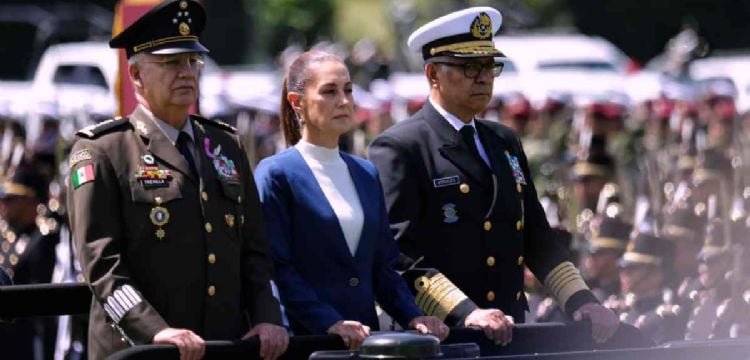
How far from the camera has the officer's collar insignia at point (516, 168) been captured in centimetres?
738

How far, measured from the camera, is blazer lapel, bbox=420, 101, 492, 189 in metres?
7.23

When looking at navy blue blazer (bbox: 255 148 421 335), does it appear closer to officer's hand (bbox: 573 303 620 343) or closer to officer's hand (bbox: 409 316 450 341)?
officer's hand (bbox: 409 316 450 341)

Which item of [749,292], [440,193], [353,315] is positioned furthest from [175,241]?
[749,292]

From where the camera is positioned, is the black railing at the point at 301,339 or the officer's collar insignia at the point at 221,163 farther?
the officer's collar insignia at the point at 221,163

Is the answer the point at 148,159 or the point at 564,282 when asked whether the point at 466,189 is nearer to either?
the point at 564,282

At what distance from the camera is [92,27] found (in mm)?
33375

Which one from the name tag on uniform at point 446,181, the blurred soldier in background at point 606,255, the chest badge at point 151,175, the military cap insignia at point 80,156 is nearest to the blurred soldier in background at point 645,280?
the blurred soldier in background at point 606,255

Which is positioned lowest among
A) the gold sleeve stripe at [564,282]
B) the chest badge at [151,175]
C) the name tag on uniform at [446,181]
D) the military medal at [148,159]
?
the gold sleeve stripe at [564,282]

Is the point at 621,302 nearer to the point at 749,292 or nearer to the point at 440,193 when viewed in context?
the point at 749,292

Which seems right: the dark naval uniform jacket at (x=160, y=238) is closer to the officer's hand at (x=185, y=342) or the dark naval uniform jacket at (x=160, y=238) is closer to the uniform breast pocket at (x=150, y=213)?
the uniform breast pocket at (x=150, y=213)

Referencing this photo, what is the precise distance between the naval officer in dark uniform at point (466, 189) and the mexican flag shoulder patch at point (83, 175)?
1.34m

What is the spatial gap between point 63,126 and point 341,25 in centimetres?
1662

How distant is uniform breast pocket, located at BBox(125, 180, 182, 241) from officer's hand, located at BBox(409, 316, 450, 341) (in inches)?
34.2

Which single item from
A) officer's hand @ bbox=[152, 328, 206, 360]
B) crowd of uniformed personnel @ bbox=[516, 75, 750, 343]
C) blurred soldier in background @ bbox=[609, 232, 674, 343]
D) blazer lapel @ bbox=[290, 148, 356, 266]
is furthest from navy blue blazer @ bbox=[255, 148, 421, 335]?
blurred soldier in background @ bbox=[609, 232, 674, 343]
